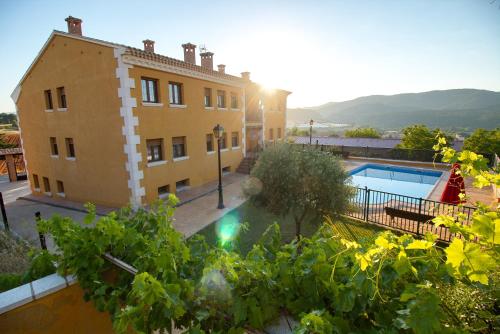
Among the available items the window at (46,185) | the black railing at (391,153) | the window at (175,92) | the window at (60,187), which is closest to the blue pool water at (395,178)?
the black railing at (391,153)

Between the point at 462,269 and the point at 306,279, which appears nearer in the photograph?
the point at 462,269

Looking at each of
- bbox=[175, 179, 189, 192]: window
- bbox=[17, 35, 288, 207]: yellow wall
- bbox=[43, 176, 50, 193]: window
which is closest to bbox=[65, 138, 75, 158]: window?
bbox=[17, 35, 288, 207]: yellow wall

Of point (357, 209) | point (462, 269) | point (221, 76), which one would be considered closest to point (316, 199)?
point (357, 209)

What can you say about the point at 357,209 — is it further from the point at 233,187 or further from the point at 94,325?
the point at 94,325

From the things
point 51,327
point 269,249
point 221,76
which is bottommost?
point 51,327

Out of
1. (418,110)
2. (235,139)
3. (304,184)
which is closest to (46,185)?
(235,139)

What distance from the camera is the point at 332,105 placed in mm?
166750

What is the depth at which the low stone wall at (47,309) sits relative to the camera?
2.22 meters

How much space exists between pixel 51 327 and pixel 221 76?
1576 centimetres

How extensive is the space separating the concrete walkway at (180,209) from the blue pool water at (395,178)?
961 cm

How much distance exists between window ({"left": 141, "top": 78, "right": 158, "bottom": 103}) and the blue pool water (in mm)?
13674

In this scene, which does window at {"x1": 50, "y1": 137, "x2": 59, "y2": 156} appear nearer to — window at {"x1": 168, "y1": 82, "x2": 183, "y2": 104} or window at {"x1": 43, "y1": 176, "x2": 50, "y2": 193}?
window at {"x1": 43, "y1": 176, "x2": 50, "y2": 193}

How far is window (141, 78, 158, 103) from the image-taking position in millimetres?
12102

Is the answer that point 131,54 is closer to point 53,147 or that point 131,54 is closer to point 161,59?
point 161,59
